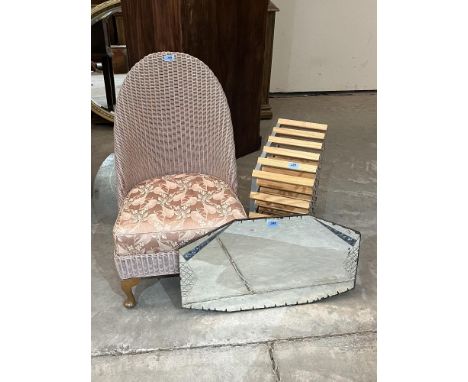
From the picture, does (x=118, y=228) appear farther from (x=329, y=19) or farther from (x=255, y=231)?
(x=329, y=19)

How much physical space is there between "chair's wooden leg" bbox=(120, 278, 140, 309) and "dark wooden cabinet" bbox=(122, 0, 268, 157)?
1185mm

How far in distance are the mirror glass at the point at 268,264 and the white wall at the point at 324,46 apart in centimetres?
251

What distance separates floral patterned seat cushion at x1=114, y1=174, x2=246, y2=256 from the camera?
164 cm

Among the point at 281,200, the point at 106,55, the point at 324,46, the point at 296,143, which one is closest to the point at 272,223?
the point at 281,200

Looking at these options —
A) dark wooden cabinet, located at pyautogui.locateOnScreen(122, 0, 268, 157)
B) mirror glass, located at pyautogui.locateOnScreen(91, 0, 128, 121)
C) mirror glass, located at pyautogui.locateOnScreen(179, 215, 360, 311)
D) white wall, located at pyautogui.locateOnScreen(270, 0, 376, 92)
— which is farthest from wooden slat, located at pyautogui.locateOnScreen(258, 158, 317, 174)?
white wall, located at pyautogui.locateOnScreen(270, 0, 376, 92)

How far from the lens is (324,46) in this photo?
3.84m

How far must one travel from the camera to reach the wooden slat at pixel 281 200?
191 centimetres

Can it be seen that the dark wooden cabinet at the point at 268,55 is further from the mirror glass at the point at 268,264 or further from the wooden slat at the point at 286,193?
the mirror glass at the point at 268,264

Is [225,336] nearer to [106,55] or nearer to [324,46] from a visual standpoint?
[106,55]

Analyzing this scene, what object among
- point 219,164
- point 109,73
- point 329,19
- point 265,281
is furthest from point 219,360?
point 329,19

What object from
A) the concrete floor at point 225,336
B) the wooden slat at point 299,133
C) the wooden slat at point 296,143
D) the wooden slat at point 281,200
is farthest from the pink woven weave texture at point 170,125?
the wooden slat at point 299,133

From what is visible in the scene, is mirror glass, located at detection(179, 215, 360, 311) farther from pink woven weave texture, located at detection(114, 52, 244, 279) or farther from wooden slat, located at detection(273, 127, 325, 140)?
wooden slat, located at detection(273, 127, 325, 140)

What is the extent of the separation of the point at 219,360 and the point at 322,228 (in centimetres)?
61

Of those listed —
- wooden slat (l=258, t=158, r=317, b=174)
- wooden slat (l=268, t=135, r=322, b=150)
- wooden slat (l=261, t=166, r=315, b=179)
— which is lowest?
wooden slat (l=261, t=166, r=315, b=179)
